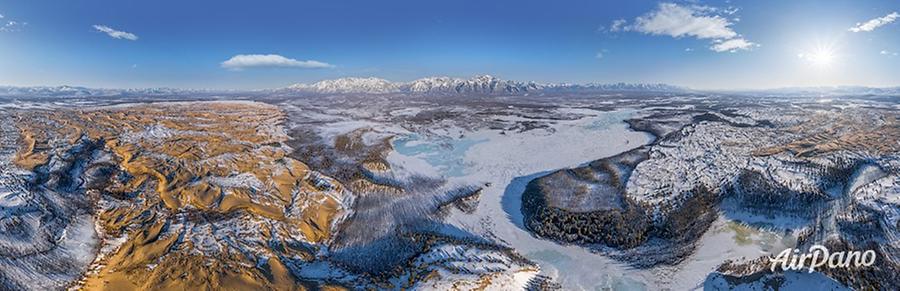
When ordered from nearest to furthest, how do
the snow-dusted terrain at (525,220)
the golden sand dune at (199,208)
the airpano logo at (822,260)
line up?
the golden sand dune at (199,208) → the airpano logo at (822,260) → the snow-dusted terrain at (525,220)

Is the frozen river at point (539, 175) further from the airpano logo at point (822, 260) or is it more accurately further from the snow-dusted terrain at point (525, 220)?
the airpano logo at point (822, 260)

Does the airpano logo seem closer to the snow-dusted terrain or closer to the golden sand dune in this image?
the snow-dusted terrain

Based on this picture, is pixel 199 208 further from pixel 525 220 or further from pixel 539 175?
pixel 539 175

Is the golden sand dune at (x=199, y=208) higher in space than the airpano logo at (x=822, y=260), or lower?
higher

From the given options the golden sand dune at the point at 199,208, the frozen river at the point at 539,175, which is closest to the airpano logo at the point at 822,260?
the frozen river at the point at 539,175

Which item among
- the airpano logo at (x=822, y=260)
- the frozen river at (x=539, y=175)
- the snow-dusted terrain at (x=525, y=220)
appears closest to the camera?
the airpano logo at (x=822, y=260)

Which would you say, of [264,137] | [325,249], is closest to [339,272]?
[325,249]

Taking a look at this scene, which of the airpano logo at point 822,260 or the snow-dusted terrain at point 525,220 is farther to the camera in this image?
the snow-dusted terrain at point 525,220

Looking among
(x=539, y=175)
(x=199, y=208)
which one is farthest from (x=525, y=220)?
(x=199, y=208)
